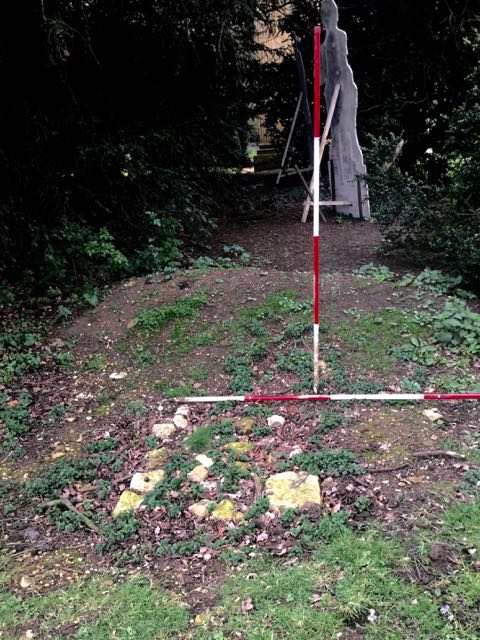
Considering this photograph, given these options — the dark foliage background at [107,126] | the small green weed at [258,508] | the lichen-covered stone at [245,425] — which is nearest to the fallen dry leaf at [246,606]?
the small green weed at [258,508]

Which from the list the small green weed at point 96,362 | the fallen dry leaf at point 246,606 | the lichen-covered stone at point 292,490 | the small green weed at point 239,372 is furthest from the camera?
the small green weed at point 96,362

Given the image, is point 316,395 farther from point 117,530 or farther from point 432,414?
point 117,530

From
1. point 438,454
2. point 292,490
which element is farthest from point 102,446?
point 438,454

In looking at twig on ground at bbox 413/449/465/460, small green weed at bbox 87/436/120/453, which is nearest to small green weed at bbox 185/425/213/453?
small green weed at bbox 87/436/120/453

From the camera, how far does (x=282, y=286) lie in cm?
537

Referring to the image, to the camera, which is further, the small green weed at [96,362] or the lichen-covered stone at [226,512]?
the small green weed at [96,362]

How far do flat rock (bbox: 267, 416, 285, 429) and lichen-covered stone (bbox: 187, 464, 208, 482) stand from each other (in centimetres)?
62

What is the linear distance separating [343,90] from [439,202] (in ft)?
9.24

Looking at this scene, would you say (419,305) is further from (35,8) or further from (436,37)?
(436,37)

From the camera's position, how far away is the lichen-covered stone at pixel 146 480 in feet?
10.9

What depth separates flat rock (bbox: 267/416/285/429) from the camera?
380 centimetres

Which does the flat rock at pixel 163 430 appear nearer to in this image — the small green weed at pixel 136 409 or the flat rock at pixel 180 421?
the flat rock at pixel 180 421

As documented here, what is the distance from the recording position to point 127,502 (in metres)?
3.23

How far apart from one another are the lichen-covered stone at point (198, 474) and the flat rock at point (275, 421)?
62 centimetres
